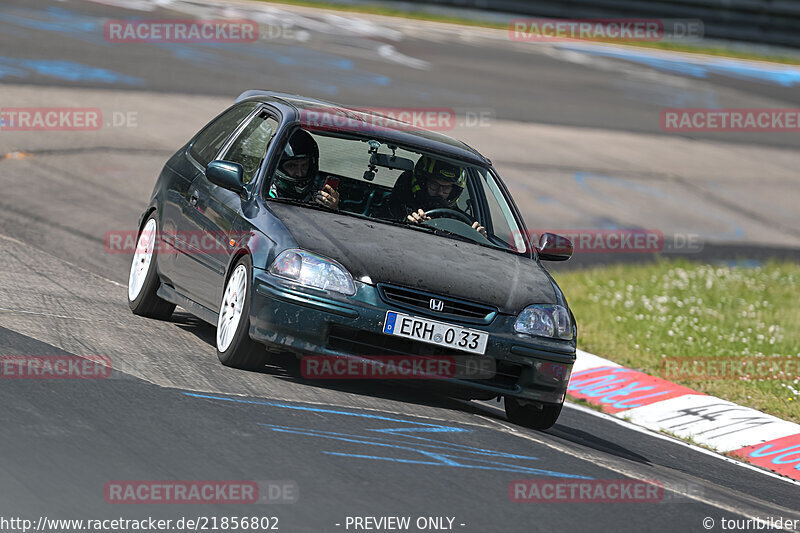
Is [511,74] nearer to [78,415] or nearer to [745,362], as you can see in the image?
[745,362]

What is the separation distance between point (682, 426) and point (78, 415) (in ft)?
16.3

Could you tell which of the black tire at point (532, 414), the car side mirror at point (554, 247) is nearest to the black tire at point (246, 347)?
the black tire at point (532, 414)

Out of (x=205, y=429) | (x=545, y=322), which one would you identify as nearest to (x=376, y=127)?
(x=545, y=322)

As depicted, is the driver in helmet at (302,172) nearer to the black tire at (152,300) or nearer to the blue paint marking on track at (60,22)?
the black tire at (152,300)

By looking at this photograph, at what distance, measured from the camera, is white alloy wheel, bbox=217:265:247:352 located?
7.22 meters

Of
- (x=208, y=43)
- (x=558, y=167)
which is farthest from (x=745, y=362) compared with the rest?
(x=208, y=43)

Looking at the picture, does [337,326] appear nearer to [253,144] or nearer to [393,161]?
[393,161]

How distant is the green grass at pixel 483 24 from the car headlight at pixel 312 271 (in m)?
22.3

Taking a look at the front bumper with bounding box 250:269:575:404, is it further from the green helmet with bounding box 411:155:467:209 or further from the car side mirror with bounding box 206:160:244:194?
the green helmet with bounding box 411:155:467:209

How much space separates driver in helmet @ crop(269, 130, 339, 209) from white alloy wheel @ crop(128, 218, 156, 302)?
137cm

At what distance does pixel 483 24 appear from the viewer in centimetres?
3066

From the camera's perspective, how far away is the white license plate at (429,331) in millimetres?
6887

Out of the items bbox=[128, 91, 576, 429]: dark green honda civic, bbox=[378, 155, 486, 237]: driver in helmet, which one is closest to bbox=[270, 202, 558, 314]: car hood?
bbox=[128, 91, 576, 429]: dark green honda civic

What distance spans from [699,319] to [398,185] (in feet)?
18.7
